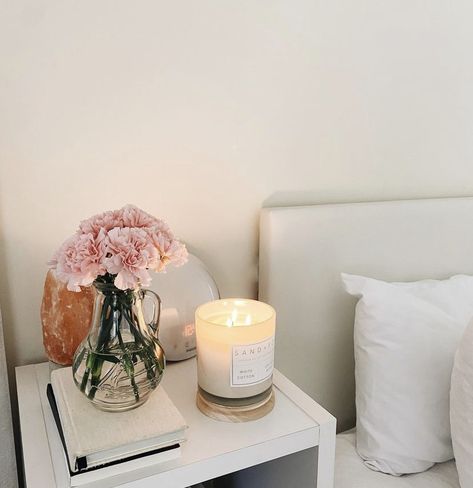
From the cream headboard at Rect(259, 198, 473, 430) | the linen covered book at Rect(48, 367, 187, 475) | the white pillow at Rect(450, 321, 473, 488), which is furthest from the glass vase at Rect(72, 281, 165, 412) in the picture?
the white pillow at Rect(450, 321, 473, 488)

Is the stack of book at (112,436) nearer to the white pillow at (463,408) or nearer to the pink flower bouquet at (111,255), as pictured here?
the pink flower bouquet at (111,255)

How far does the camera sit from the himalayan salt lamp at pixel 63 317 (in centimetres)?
91

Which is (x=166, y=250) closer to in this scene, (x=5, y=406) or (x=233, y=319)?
(x=233, y=319)

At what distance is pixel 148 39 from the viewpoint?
977mm

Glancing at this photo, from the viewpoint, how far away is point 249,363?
2.76 ft

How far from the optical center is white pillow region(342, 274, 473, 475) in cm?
104

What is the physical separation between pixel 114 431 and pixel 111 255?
0.80ft

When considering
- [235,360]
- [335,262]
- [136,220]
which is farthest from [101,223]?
[335,262]

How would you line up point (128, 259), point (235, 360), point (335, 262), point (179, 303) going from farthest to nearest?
point (335, 262), point (179, 303), point (235, 360), point (128, 259)

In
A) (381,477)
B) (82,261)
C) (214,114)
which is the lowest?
(381,477)

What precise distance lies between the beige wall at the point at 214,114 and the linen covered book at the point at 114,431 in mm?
282

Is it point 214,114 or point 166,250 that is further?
point 214,114

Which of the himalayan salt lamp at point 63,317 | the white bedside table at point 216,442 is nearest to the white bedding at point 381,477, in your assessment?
the white bedside table at point 216,442

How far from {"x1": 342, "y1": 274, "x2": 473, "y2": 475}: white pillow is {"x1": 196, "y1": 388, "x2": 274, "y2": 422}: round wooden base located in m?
0.30
